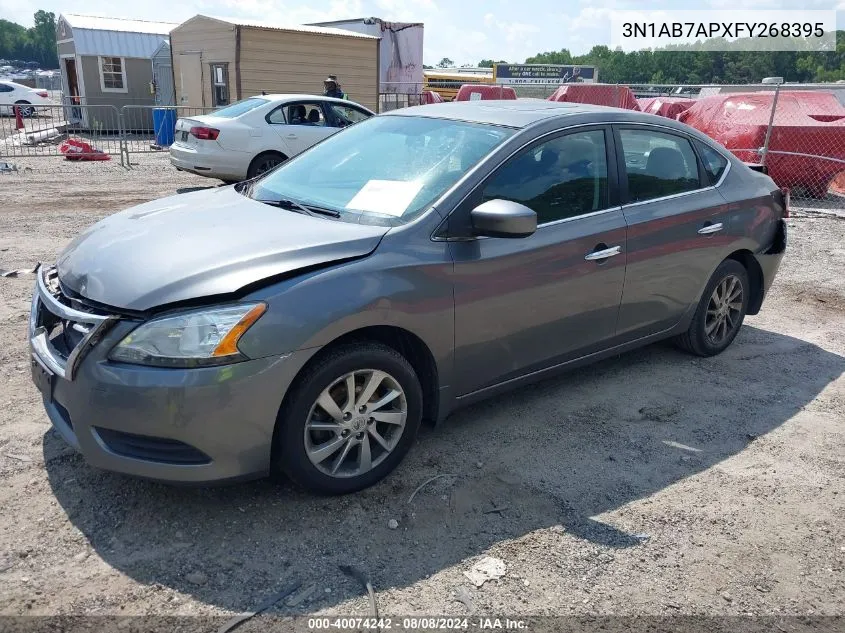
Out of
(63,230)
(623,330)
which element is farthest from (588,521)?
(63,230)

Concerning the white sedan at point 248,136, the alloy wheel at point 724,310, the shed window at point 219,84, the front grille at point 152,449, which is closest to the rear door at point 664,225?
the alloy wheel at point 724,310

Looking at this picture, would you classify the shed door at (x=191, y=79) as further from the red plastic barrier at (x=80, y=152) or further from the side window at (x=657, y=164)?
the side window at (x=657, y=164)

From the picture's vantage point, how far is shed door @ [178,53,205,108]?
20547 mm

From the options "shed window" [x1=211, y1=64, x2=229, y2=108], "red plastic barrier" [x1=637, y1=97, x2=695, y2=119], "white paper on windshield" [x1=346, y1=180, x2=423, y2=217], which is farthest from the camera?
"shed window" [x1=211, y1=64, x2=229, y2=108]

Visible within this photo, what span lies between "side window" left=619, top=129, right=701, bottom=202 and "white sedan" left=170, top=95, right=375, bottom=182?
7.33 meters

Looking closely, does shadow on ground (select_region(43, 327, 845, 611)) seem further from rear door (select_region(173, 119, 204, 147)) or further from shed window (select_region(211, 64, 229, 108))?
shed window (select_region(211, 64, 229, 108))

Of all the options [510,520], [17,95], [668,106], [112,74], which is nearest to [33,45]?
[17,95]

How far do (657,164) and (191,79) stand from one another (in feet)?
62.5

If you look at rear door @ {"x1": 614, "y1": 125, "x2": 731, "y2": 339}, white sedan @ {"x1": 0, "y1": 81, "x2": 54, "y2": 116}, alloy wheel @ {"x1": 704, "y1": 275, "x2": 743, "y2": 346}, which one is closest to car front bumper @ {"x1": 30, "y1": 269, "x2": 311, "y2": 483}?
rear door @ {"x1": 614, "y1": 125, "x2": 731, "y2": 339}

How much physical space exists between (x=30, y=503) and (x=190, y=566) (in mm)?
909

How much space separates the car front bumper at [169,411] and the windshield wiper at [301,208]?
0.94 m

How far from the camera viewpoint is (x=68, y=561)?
292 centimetres

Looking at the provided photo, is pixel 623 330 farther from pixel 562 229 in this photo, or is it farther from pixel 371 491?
pixel 371 491

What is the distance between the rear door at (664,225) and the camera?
4.47 metres
